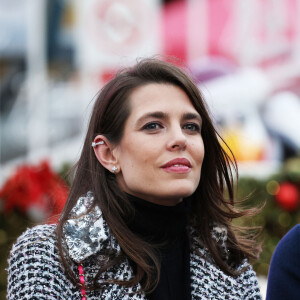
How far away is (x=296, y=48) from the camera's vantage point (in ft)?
28.1

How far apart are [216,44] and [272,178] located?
117 inches

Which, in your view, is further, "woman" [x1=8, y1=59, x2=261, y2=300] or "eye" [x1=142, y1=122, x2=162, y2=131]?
"eye" [x1=142, y1=122, x2=162, y2=131]

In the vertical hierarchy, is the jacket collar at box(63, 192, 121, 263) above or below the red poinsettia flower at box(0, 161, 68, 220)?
above

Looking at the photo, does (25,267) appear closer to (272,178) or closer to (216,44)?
(272,178)

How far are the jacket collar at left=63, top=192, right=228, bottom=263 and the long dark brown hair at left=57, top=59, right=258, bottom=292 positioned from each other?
0.09 feet

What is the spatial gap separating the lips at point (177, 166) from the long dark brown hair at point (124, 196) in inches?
9.4

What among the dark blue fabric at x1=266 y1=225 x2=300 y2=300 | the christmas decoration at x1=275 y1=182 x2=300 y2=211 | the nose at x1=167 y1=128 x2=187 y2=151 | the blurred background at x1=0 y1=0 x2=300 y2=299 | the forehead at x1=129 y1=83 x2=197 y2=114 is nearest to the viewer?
the dark blue fabric at x1=266 y1=225 x2=300 y2=300

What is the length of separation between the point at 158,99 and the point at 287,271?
0.89 metres

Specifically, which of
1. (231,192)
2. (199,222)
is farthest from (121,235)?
(231,192)

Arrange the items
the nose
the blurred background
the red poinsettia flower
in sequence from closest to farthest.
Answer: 1. the nose
2. the red poinsettia flower
3. the blurred background

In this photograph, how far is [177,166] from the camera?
2.60m

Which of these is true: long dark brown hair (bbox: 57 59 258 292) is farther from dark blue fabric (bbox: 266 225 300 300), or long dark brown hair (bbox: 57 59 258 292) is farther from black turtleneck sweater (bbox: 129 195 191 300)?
dark blue fabric (bbox: 266 225 300 300)

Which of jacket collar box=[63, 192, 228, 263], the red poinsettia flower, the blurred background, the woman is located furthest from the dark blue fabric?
the blurred background

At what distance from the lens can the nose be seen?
2.59 metres
